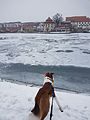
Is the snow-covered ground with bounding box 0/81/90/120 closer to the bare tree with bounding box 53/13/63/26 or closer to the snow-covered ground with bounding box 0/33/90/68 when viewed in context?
the snow-covered ground with bounding box 0/33/90/68

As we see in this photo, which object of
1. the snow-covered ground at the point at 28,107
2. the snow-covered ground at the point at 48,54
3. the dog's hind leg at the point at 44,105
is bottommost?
the snow-covered ground at the point at 48,54

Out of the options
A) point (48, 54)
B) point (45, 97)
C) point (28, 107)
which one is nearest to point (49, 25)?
point (48, 54)

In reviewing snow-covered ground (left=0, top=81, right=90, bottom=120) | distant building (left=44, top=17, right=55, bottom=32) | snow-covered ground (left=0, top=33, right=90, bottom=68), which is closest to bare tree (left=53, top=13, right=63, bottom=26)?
distant building (left=44, top=17, right=55, bottom=32)

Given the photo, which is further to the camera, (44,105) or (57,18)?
(57,18)

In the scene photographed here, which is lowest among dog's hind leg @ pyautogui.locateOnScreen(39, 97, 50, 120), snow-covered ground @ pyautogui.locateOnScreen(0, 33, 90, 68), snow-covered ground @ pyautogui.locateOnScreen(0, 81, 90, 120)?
snow-covered ground @ pyautogui.locateOnScreen(0, 33, 90, 68)

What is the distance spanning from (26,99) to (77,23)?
95585 mm

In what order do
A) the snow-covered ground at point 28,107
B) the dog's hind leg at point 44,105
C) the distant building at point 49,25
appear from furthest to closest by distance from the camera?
the distant building at point 49,25 → the snow-covered ground at point 28,107 → the dog's hind leg at point 44,105

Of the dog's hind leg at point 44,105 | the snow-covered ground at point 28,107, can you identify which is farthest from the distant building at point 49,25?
the dog's hind leg at point 44,105

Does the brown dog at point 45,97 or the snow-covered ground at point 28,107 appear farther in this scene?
the snow-covered ground at point 28,107

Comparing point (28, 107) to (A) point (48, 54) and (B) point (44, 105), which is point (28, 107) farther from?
Result: (A) point (48, 54)

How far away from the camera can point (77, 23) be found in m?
98.9

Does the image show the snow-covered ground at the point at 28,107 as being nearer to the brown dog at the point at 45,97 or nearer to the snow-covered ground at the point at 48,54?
the brown dog at the point at 45,97

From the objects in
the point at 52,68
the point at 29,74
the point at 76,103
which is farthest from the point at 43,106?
the point at 52,68

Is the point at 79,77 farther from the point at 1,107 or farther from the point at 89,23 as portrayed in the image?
the point at 89,23
